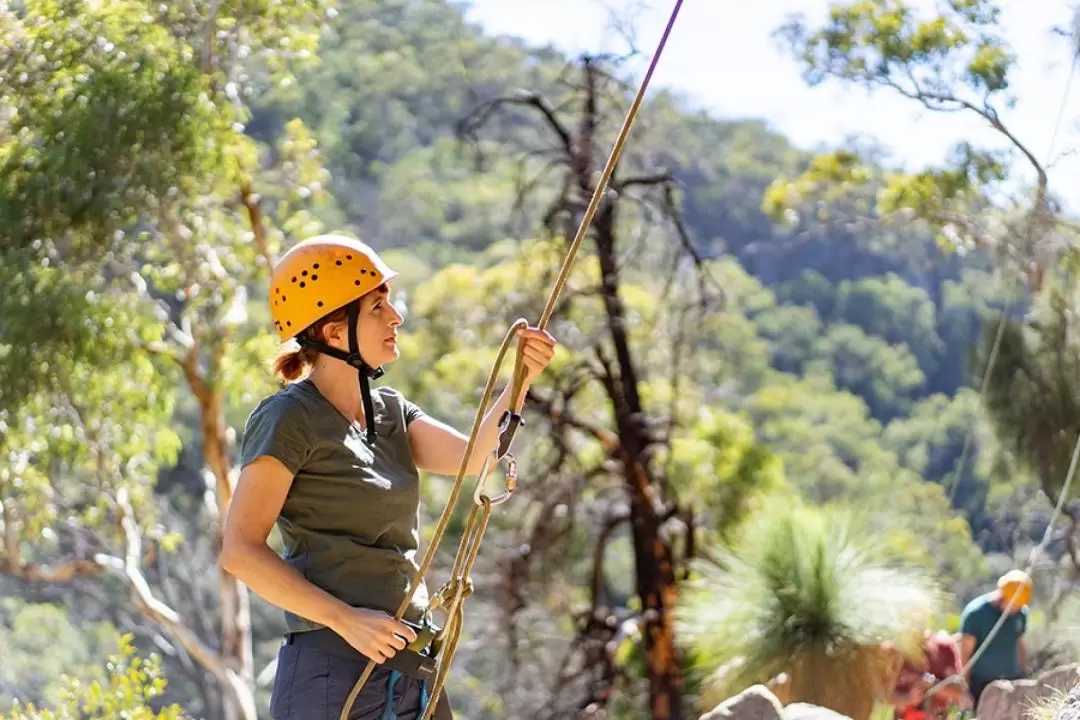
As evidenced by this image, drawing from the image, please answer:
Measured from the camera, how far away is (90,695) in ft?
13.7

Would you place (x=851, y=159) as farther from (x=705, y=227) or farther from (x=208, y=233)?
(x=705, y=227)

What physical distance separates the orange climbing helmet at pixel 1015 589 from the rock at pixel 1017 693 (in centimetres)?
77

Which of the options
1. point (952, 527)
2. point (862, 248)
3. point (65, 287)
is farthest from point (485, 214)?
point (65, 287)

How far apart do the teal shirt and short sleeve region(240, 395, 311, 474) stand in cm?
411

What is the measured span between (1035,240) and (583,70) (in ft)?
7.44

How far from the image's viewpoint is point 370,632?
1854 millimetres

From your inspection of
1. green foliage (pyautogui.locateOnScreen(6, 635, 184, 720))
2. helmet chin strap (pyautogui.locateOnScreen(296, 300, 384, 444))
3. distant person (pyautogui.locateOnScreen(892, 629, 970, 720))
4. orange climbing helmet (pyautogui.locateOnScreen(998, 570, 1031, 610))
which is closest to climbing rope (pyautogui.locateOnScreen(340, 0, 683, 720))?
helmet chin strap (pyautogui.locateOnScreen(296, 300, 384, 444))

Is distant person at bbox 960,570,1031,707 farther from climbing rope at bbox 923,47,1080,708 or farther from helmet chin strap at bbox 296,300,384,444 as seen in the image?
helmet chin strap at bbox 296,300,384,444

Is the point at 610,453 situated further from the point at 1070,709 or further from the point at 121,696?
the point at 1070,709

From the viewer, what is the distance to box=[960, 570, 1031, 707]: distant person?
17.7 ft

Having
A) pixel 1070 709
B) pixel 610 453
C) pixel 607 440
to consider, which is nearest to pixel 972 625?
pixel 607 440

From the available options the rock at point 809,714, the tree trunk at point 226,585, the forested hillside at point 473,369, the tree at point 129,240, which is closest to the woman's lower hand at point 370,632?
the rock at point 809,714

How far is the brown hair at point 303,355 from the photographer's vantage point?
203 centimetres

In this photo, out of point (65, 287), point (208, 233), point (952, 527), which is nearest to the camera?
point (65, 287)
